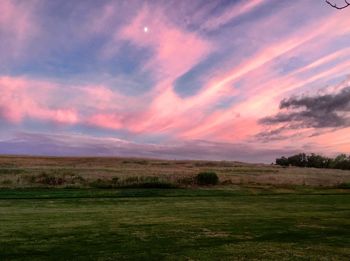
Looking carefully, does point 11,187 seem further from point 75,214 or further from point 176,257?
point 176,257

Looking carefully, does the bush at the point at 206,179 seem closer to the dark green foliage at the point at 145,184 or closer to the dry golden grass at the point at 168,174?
the dry golden grass at the point at 168,174

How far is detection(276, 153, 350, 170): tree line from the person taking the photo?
14565cm

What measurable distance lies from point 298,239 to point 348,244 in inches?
57.5

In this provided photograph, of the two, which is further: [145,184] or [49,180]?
[49,180]

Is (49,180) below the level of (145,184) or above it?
above

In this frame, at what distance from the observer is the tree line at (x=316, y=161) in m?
146

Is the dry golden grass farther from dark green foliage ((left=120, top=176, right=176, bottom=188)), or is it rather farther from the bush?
dark green foliage ((left=120, top=176, right=176, bottom=188))

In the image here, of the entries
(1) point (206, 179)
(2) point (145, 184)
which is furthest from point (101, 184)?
(1) point (206, 179)

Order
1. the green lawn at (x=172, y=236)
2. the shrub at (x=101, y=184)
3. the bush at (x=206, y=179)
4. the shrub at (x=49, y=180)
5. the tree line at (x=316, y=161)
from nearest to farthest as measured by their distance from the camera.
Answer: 1. the green lawn at (x=172, y=236)
2. the shrub at (x=101, y=184)
3. the shrub at (x=49, y=180)
4. the bush at (x=206, y=179)
5. the tree line at (x=316, y=161)

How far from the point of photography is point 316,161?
157750 millimetres

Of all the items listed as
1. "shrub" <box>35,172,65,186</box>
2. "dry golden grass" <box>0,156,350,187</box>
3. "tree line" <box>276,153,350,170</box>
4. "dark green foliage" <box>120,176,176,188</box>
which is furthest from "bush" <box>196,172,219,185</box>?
"tree line" <box>276,153,350,170</box>

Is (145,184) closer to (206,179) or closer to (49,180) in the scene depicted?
(206,179)

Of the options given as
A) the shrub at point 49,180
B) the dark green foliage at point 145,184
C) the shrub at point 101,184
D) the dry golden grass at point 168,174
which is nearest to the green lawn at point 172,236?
the shrub at point 101,184

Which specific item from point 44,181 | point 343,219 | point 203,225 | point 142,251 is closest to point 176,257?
point 142,251
